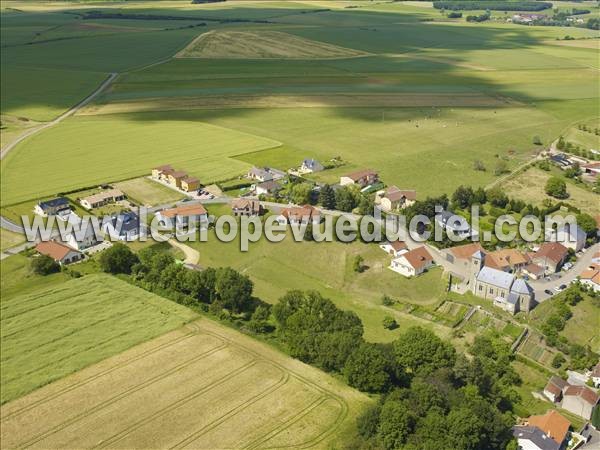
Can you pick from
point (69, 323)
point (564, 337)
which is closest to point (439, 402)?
point (564, 337)

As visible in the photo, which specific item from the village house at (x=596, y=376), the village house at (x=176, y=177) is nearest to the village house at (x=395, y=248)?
the village house at (x=596, y=376)

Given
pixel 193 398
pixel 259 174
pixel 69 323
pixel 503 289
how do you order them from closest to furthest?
1. pixel 193 398
2. pixel 69 323
3. pixel 503 289
4. pixel 259 174

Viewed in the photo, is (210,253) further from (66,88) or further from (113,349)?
(66,88)

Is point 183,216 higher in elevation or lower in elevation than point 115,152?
higher

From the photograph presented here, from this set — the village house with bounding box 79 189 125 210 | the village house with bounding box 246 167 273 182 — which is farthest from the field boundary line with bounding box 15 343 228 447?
the village house with bounding box 246 167 273 182

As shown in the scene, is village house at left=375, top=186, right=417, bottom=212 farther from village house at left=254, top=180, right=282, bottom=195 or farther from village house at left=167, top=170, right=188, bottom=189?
village house at left=167, top=170, right=188, bottom=189

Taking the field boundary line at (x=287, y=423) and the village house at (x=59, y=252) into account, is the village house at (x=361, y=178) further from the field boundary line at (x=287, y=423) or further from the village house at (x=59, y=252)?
the field boundary line at (x=287, y=423)

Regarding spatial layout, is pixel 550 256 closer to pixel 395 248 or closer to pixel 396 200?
pixel 395 248
